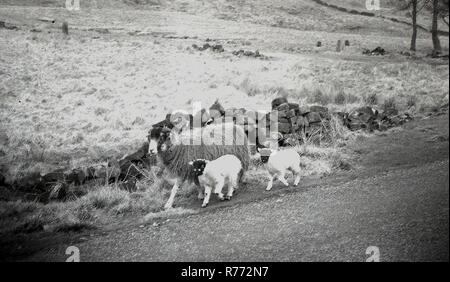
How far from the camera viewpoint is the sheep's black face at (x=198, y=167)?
7027 millimetres

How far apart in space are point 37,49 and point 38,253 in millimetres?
18285

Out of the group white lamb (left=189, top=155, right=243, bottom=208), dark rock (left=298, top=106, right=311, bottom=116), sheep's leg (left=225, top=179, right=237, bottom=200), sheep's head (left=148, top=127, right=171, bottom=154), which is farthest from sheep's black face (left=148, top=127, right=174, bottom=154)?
dark rock (left=298, top=106, right=311, bottom=116)

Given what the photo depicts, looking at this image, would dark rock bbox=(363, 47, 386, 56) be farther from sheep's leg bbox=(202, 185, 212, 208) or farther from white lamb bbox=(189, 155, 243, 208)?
sheep's leg bbox=(202, 185, 212, 208)

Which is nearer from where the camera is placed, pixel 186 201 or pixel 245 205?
pixel 245 205

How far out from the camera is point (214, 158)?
8.09 meters

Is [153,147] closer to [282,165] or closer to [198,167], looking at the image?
[198,167]

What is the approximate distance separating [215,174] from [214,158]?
1142mm

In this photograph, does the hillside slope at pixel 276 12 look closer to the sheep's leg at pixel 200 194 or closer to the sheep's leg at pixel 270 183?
the sheep's leg at pixel 270 183

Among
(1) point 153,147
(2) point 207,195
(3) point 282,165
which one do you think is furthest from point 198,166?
(3) point 282,165

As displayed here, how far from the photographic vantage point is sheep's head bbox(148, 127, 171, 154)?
7.24 m

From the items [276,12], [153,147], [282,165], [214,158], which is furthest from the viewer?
[276,12]
